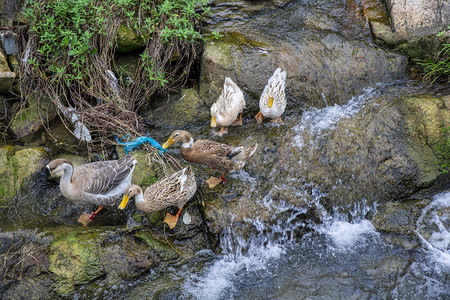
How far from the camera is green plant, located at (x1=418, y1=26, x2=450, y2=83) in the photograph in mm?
6219

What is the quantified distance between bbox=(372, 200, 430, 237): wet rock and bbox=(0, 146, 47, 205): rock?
197 inches

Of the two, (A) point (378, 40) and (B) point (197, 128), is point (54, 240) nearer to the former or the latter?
(B) point (197, 128)

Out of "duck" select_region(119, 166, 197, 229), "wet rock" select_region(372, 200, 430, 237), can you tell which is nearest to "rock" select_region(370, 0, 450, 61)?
"wet rock" select_region(372, 200, 430, 237)

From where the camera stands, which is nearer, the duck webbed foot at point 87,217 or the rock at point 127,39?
the duck webbed foot at point 87,217

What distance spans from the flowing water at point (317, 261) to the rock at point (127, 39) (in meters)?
3.00

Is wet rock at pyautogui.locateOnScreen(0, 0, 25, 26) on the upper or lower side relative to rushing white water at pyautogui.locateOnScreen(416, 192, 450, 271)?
upper

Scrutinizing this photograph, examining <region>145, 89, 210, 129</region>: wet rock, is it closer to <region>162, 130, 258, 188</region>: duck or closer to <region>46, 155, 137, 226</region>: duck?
<region>162, 130, 258, 188</region>: duck

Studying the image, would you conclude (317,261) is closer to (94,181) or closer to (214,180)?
(214,180)

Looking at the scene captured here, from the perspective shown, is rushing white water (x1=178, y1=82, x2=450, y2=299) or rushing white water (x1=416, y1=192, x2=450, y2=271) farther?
rushing white water (x1=416, y1=192, x2=450, y2=271)

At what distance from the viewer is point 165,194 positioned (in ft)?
15.3

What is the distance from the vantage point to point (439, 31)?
641cm

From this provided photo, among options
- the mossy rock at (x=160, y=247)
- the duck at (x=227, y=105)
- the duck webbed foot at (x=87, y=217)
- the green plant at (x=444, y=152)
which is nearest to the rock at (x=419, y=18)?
the green plant at (x=444, y=152)

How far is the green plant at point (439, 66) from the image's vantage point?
6.22 meters

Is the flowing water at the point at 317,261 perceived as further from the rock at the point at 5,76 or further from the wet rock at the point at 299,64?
the rock at the point at 5,76
